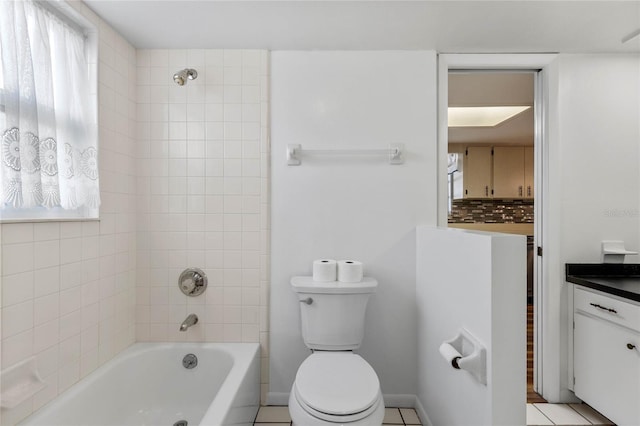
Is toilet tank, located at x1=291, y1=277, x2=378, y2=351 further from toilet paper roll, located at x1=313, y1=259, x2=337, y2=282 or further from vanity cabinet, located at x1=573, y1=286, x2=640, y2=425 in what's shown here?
vanity cabinet, located at x1=573, y1=286, x2=640, y2=425

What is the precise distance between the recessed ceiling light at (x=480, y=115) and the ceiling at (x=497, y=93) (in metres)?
0.07

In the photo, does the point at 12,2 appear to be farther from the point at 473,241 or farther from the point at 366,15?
the point at 473,241

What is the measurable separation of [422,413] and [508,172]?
3.77 m

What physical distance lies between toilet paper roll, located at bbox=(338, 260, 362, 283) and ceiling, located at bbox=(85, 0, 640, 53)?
129 centimetres

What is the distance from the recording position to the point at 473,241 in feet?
4.25

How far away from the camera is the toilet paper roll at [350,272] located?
185cm

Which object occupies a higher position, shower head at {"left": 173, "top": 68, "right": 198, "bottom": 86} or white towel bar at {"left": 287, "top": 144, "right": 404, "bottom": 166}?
shower head at {"left": 173, "top": 68, "right": 198, "bottom": 86}

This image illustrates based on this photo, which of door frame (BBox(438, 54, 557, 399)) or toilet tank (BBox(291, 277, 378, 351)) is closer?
toilet tank (BBox(291, 277, 378, 351))

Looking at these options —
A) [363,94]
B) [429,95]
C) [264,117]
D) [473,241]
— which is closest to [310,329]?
[473,241]

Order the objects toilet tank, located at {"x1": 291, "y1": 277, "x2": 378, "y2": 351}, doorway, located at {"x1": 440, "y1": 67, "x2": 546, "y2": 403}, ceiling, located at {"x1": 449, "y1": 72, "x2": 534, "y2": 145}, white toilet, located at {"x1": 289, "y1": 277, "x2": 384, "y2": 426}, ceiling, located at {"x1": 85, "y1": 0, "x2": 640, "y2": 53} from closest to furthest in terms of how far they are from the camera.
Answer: white toilet, located at {"x1": 289, "y1": 277, "x2": 384, "y2": 426} → ceiling, located at {"x1": 85, "y1": 0, "x2": 640, "y2": 53} → toilet tank, located at {"x1": 291, "y1": 277, "x2": 378, "y2": 351} → ceiling, located at {"x1": 449, "y1": 72, "x2": 534, "y2": 145} → doorway, located at {"x1": 440, "y1": 67, "x2": 546, "y2": 403}

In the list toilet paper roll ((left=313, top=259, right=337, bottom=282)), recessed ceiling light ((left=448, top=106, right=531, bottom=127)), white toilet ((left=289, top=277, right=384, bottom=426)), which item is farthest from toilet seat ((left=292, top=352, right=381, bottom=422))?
recessed ceiling light ((left=448, top=106, right=531, bottom=127))

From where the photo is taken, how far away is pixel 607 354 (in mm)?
1754

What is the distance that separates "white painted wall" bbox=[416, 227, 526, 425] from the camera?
1.17m

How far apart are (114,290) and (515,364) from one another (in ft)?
6.39
